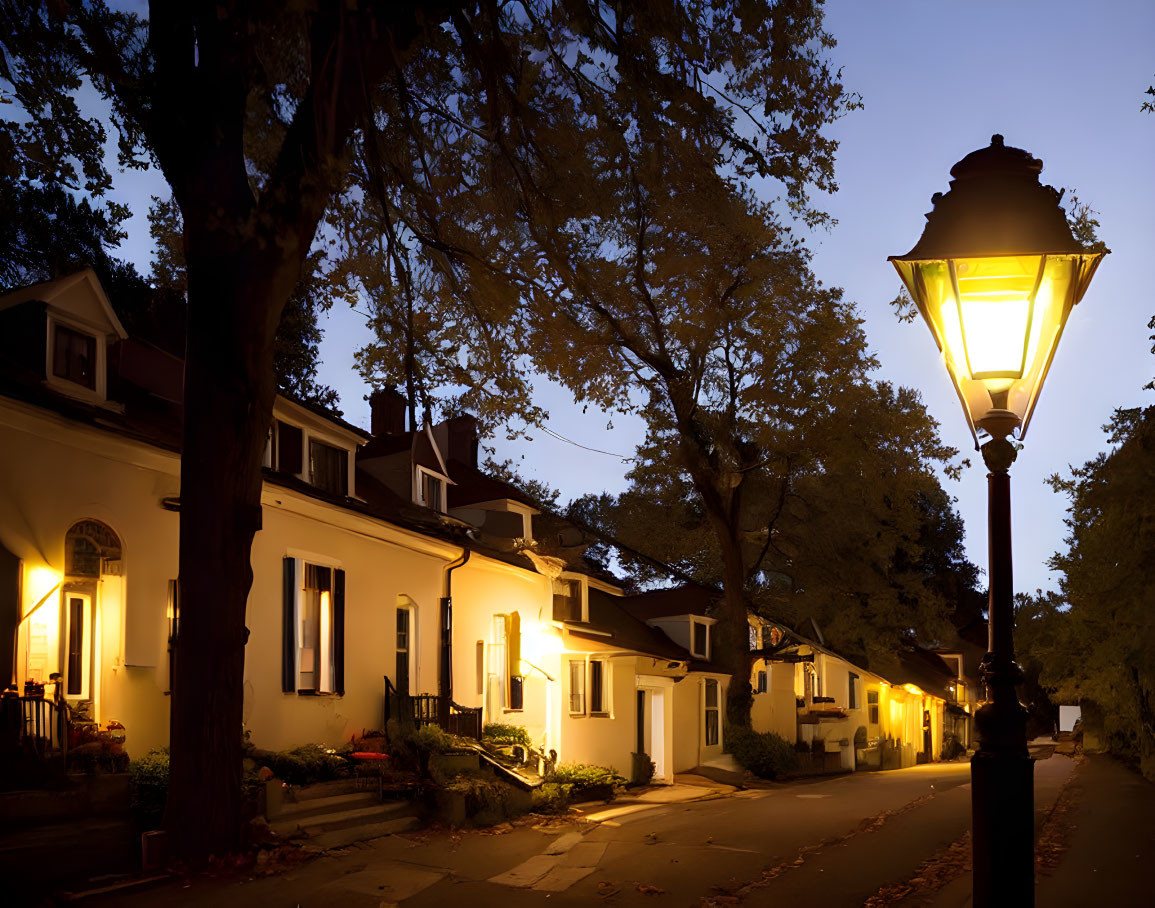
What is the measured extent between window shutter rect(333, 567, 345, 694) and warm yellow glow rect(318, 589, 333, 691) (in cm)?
7

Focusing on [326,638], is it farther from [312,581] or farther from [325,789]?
[325,789]


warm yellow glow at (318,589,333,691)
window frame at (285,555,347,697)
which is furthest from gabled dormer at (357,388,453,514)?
warm yellow glow at (318,589,333,691)

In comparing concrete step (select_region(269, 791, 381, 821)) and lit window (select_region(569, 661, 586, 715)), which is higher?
lit window (select_region(569, 661, 586, 715))

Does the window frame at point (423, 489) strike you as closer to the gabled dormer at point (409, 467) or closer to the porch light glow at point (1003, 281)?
the gabled dormer at point (409, 467)

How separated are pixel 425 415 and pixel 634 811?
1152 centimetres

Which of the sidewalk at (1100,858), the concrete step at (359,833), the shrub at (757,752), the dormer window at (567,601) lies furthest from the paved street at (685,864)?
the shrub at (757,752)

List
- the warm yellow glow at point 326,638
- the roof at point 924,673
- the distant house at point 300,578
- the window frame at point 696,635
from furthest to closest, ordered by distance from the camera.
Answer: the roof at point 924,673 < the window frame at point 696,635 < the warm yellow glow at point 326,638 < the distant house at point 300,578

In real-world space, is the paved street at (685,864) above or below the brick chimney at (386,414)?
below

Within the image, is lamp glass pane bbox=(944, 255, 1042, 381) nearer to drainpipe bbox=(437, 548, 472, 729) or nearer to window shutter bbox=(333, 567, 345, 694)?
window shutter bbox=(333, 567, 345, 694)

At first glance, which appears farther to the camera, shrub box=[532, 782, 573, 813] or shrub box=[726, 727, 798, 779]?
shrub box=[726, 727, 798, 779]

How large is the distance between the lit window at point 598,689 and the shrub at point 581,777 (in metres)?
3.04

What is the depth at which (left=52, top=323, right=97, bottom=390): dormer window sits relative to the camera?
47.5 ft

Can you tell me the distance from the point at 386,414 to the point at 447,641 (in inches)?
370

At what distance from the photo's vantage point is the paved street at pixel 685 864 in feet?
36.1
